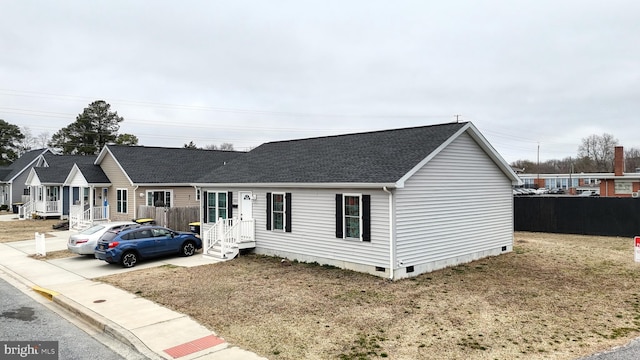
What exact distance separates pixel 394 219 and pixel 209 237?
825 cm

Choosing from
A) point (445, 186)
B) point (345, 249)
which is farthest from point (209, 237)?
point (445, 186)

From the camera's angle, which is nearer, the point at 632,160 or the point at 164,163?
the point at 164,163

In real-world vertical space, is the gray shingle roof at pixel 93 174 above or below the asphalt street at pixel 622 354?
above

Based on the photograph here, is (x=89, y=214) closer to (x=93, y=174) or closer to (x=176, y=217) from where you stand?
(x=93, y=174)

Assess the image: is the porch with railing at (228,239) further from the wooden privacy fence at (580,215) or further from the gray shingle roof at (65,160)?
the gray shingle roof at (65,160)

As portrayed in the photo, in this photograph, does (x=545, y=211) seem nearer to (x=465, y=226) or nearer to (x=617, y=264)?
(x=617, y=264)

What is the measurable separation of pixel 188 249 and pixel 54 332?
871 cm

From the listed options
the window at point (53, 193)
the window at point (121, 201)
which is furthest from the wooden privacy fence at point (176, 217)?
the window at point (53, 193)

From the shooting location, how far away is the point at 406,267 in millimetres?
12625

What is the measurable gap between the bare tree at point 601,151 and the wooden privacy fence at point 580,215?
256 ft

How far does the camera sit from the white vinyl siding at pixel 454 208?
1285 centimetres

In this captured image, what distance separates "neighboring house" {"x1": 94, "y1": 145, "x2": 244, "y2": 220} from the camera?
26.1 m

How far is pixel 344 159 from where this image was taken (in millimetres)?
15469

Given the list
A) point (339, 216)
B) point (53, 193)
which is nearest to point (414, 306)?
point (339, 216)
